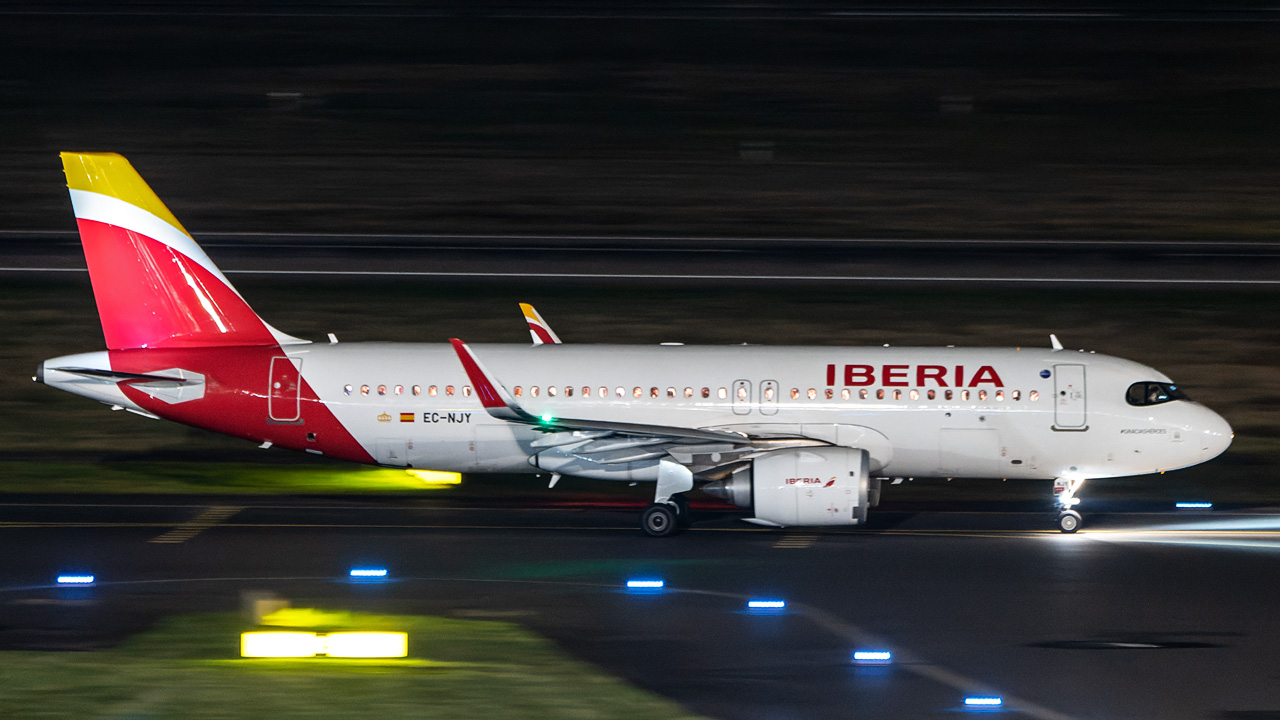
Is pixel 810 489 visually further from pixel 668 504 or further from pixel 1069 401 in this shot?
pixel 1069 401

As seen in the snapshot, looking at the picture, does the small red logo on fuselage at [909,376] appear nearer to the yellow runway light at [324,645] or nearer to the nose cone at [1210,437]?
the nose cone at [1210,437]

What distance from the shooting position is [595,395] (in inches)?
923

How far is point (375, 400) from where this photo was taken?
23516 mm

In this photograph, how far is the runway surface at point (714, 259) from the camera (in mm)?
36281

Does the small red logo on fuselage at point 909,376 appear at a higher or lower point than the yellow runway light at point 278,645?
higher

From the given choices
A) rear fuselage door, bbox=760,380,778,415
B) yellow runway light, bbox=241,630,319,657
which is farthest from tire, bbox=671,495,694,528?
yellow runway light, bbox=241,630,319,657

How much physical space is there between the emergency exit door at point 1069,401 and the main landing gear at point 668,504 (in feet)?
20.7

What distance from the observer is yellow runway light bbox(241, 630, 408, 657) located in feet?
48.7

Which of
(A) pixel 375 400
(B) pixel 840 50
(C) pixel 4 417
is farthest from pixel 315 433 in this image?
(B) pixel 840 50

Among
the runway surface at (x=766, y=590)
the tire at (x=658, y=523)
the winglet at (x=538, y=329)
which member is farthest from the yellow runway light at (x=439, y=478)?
the tire at (x=658, y=523)

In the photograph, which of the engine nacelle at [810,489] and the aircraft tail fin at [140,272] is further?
the aircraft tail fin at [140,272]

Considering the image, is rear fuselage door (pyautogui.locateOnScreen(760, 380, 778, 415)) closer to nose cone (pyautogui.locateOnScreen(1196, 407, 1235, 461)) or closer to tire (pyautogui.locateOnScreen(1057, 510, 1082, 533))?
tire (pyautogui.locateOnScreen(1057, 510, 1082, 533))

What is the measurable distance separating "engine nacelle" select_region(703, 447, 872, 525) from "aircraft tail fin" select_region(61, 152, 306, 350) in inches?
371

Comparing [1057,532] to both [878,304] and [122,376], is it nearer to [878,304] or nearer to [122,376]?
[878,304]
